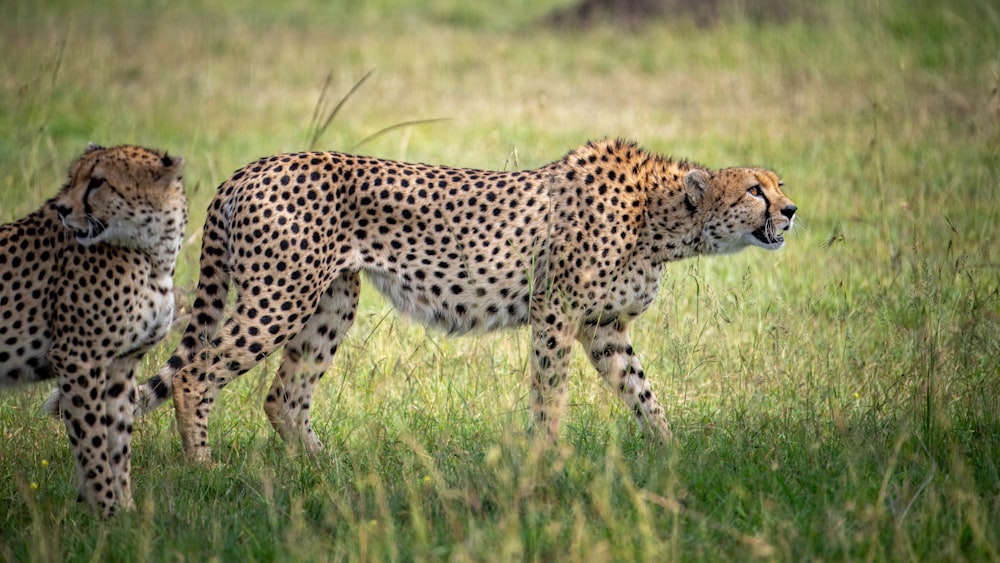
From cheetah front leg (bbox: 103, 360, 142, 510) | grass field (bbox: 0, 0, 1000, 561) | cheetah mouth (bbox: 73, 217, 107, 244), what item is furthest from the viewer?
cheetah front leg (bbox: 103, 360, 142, 510)

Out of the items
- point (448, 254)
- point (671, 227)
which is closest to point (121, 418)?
point (448, 254)

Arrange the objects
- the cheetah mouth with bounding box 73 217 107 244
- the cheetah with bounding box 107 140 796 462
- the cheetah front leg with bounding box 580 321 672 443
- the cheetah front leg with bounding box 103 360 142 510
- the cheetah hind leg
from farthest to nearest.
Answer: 1. the cheetah hind leg
2. the cheetah front leg with bounding box 580 321 672 443
3. the cheetah with bounding box 107 140 796 462
4. the cheetah front leg with bounding box 103 360 142 510
5. the cheetah mouth with bounding box 73 217 107 244

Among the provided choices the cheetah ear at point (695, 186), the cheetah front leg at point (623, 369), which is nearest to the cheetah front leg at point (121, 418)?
the cheetah front leg at point (623, 369)

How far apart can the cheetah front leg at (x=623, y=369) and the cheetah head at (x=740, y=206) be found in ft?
1.81

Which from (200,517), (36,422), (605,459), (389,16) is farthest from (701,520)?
(389,16)

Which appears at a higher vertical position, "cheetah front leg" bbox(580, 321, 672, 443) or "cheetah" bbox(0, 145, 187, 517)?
"cheetah" bbox(0, 145, 187, 517)

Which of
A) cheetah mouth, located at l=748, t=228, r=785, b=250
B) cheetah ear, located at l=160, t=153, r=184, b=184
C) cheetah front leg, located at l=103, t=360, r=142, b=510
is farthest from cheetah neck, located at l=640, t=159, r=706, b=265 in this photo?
cheetah front leg, located at l=103, t=360, r=142, b=510

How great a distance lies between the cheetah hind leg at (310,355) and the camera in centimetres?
473

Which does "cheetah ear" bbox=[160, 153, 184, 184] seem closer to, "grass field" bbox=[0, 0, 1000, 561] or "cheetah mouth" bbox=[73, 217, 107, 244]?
"cheetah mouth" bbox=[73, 217, 107, 244]

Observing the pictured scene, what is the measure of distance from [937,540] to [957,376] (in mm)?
1263

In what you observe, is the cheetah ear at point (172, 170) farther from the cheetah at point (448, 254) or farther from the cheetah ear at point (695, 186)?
the cheetah ear at point (695, 186)

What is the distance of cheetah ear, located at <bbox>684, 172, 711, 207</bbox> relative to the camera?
4.75 metres

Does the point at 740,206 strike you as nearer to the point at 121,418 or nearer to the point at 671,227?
the point at 671,227

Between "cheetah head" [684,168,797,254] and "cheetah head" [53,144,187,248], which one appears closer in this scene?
"cheetah head" [53,144,187,248]
